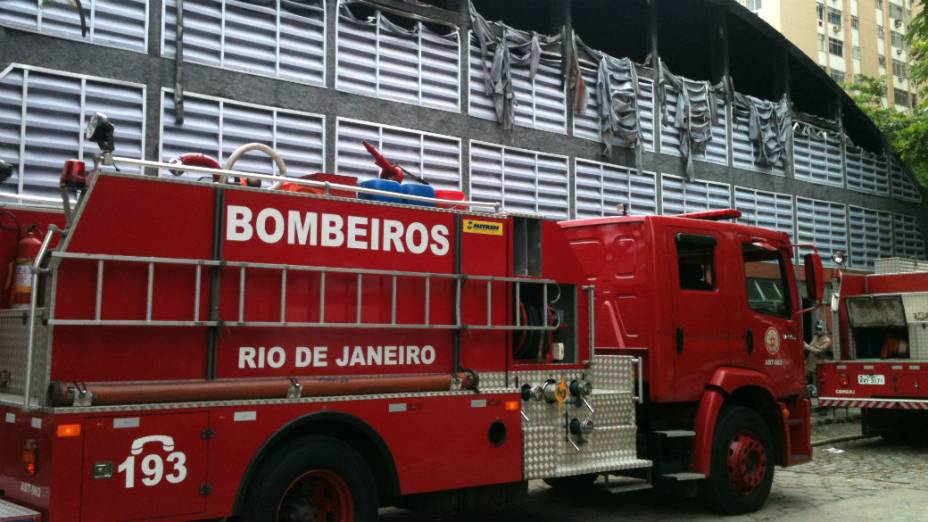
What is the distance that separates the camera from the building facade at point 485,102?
1141cm

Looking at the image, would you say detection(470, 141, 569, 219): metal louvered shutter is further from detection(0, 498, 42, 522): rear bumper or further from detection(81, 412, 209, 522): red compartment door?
detection(0, 498, 42, 522): rear bumper

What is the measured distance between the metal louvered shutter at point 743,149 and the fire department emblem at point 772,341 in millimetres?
12675

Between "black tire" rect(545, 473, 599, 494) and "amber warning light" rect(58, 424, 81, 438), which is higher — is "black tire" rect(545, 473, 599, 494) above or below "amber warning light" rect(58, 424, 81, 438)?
below

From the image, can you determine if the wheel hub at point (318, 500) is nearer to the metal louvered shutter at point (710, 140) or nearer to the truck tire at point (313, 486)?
the truck tire at point (313, 486)

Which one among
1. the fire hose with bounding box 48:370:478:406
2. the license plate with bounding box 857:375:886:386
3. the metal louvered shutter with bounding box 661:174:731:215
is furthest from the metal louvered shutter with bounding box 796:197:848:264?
the fire hose with bounding box 48:370:478:406

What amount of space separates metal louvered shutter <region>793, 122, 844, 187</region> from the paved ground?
1269 centimetres

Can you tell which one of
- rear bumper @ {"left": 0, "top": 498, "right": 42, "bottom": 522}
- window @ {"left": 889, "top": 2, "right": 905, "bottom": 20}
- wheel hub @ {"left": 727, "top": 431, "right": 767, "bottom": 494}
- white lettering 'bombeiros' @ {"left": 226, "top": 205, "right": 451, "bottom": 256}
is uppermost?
window @ {"left": 889, "top": 2, "right": 905, "bottom": 20}

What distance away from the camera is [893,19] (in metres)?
66.0

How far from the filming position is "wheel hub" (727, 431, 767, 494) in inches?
325

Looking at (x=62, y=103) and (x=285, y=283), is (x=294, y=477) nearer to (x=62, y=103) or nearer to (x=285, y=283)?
(x=285, y=283)

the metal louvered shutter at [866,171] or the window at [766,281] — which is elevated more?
the metal louvered shutter at [866,171]

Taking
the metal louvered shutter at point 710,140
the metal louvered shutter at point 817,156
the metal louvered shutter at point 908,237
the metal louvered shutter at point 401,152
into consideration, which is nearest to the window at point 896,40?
the metal louvered shutter at point 908,237

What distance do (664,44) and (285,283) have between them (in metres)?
19.0

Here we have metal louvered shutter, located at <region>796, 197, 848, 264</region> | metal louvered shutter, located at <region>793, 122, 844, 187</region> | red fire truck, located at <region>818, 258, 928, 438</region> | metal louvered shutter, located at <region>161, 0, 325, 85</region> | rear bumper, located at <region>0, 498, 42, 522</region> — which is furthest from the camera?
metal louvered shutter, located at <region>793, 122, 844, 187</region>
